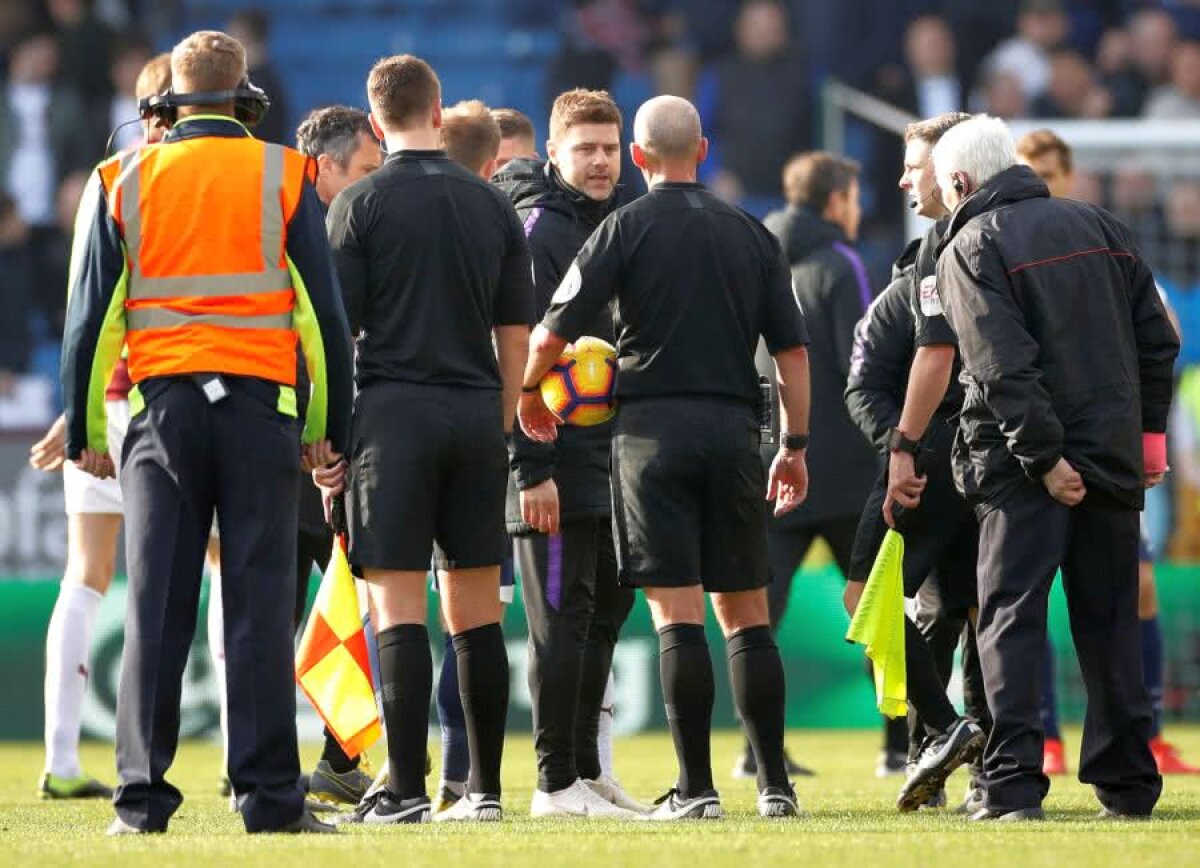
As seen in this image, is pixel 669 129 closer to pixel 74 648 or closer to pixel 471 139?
pixel 471 139

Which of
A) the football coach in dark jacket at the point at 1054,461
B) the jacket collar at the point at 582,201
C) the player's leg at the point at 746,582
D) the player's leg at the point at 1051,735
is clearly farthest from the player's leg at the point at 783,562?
the football coach in dark jacket at the point at 1054,461

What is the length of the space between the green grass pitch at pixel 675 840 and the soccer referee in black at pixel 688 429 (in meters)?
0.37

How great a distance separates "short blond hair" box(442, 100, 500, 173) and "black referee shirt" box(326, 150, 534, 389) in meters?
0.81

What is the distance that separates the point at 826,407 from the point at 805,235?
0.71m

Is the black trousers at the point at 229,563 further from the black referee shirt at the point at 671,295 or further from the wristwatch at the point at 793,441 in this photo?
the wristwatch at the point at 793,441

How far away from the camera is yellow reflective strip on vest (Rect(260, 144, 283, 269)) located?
19.9 feet

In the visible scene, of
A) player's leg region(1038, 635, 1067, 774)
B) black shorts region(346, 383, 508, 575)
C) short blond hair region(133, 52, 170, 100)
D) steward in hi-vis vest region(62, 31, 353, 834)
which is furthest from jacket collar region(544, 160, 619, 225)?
player's leg region(1038, 635, 1067, 774)

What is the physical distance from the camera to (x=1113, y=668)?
6.62 m

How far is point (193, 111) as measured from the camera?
6188mm

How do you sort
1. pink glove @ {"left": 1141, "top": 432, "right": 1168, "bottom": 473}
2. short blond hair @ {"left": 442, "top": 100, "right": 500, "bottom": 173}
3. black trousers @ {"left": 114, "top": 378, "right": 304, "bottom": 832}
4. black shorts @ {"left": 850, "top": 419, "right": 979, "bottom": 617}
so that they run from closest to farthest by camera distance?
black trousers @ {"left": 114, "top": 378, "right": 304, "bottom": 832}, pink glove @ {"left": 1141, "top": 432, "right": 1168, "bottom": 473}, black shorts @ {"left": 850, "top": 419, "right": 979, "bottom": 617}, short blond hair @ {"left": 442, "top": 100, "right": 500, "bottom": 173}

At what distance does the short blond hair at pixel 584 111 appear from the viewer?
7441mm

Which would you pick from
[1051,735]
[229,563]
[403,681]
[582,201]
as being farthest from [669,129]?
[1051,735]

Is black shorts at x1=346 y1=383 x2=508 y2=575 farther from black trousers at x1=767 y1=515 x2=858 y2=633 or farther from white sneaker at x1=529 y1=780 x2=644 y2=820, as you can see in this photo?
black trousers at x1=767 y1=515 x2=858 y2=633

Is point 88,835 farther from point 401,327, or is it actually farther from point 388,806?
point 401,327
